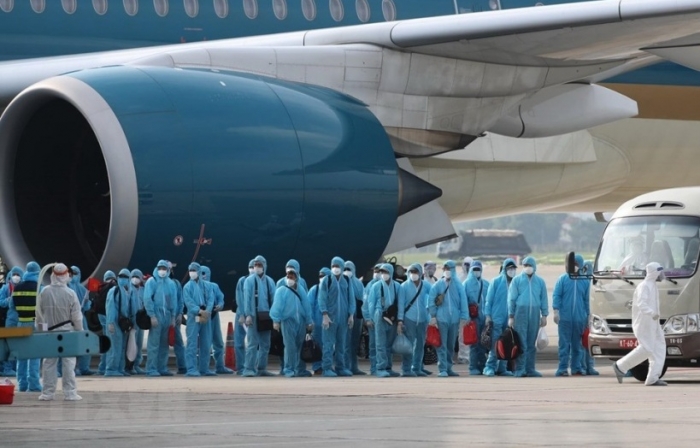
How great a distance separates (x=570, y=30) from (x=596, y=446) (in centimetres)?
833

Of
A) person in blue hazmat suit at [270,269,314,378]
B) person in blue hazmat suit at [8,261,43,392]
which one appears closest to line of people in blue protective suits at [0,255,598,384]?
person in blue hazmat suit at [270,269,314,378]

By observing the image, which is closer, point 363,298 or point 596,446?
point 596,446

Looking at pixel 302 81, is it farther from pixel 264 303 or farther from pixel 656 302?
pixel 656 302

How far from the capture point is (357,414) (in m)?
11.0

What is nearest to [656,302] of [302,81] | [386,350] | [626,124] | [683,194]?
[683,194]

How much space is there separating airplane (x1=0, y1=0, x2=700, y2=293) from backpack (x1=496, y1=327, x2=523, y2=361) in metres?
1.61

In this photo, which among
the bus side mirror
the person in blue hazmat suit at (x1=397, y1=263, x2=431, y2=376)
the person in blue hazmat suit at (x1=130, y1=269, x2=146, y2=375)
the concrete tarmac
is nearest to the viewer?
the concrete tarmac

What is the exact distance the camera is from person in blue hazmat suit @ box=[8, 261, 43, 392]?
563 inches

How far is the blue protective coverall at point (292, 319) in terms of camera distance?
51.7ft

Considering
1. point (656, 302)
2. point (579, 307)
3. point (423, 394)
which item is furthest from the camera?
point (579, 307)

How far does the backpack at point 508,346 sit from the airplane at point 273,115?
1607 mm

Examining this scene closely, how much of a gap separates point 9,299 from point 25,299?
0.81 metres

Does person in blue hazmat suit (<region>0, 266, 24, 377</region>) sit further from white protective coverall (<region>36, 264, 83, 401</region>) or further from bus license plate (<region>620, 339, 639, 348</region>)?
bus license plate (<region>620, 339, 639, 348</region>)

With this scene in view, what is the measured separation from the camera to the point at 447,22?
16.4 meters
